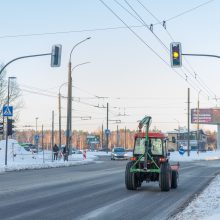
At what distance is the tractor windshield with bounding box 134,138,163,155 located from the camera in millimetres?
20016

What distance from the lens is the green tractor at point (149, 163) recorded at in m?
19.2

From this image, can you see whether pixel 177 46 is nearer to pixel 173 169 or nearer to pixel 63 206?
pixel 173 169

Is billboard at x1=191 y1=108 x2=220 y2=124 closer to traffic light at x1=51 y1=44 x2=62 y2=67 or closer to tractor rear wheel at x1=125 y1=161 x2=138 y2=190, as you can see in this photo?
traffic light at x1=51 y1=44 x2=62 y2=67

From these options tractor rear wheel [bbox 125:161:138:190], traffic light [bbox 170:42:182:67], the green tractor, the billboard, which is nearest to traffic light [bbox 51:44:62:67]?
traffic light [bbox 170:42:182:67]

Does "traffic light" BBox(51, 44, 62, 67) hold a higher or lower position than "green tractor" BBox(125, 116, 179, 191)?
higher

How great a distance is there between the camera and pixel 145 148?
64.3ft

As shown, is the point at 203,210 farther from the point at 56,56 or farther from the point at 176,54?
the point at 56,56

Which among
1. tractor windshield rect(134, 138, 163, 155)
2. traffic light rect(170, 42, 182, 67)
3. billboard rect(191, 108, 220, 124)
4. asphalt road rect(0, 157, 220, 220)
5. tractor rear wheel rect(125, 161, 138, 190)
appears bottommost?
asphalt road rect(0, 157, 220, 220)

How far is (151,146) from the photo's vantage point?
20078mm

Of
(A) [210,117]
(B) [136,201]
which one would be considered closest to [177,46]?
(B) [136,201]

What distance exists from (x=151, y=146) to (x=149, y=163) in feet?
2.18

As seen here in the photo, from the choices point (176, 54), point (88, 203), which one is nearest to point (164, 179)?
point (88, 203)

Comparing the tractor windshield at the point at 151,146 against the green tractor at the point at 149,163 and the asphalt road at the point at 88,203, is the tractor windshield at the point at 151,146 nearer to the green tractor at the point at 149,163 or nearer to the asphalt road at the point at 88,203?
the green tractor at the point at 149,163

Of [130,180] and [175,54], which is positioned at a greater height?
[175,54]
